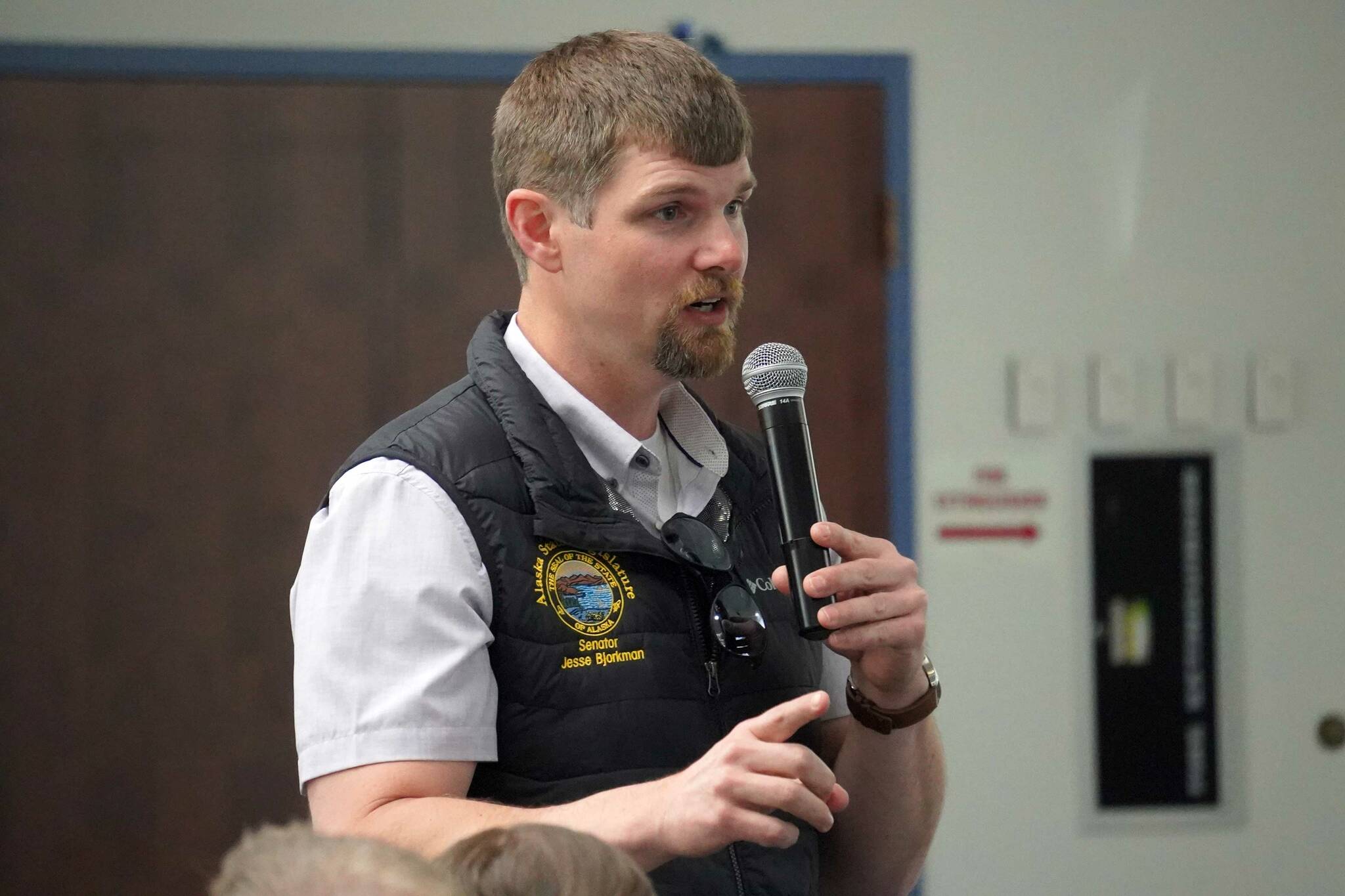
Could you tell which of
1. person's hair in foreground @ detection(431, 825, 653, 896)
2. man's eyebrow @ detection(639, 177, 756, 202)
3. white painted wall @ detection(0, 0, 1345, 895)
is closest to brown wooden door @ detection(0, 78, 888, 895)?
white painted wall @ detection(0, 0, 1345, 895)

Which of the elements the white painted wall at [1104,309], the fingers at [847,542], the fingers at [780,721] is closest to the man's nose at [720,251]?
the fingers at [847,542]

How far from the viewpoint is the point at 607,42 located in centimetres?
132

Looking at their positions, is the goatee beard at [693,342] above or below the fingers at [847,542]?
above

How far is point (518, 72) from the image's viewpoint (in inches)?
108

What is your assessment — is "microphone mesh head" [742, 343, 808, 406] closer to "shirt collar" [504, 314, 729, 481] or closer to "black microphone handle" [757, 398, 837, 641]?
"black microphone handle" [757, 398, 837, 641]

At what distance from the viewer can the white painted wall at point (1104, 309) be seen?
9.13 feet

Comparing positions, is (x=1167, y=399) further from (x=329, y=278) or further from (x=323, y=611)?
(x=323, y=611)

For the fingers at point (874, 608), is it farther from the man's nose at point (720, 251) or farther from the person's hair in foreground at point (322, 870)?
the person's hair in foreground at point (322, 870)

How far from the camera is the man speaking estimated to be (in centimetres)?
109

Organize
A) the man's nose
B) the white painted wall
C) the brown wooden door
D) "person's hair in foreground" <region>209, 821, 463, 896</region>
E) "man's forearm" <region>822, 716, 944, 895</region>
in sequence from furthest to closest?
the white painted wall, the brown wooden door, "man's forearm" <region>822, 716, 944, 895</region>, the man's nose, "person's hair in foreground" <region>209, 821, 463, 896</region>

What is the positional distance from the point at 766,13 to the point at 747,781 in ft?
6.81

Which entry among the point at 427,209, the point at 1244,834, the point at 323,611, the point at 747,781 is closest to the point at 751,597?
the point at 747,781

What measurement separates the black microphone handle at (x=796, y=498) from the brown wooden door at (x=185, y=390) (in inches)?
57.5

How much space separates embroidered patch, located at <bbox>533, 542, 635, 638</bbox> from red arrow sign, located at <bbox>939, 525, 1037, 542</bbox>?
166 centimetres
